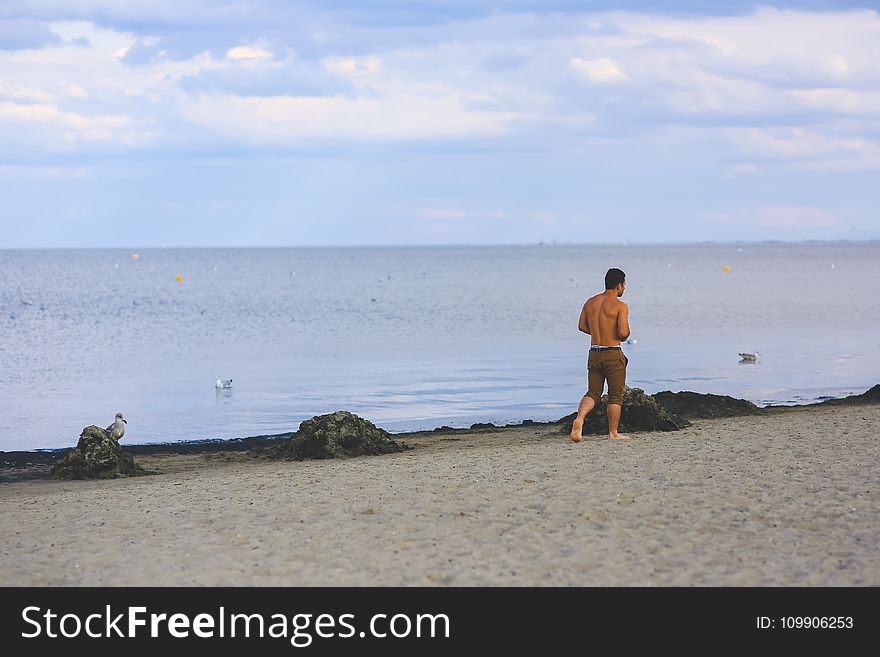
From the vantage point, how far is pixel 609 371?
12.4m

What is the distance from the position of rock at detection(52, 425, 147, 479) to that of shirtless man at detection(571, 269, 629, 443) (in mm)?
5297

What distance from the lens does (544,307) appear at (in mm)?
56312

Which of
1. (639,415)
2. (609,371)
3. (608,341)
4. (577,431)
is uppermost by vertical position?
(608,341)

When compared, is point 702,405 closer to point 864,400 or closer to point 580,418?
point 864,400

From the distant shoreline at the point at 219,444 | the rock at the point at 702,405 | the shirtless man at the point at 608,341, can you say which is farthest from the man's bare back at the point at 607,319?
the distant shoreline at the point at 219,444

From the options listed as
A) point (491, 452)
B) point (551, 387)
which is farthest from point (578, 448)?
point (551, 387)

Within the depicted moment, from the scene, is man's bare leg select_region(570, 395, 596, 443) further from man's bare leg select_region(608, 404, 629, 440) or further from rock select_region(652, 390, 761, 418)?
rock select_region(652, 390, 761, 418)

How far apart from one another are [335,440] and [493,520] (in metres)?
5.39

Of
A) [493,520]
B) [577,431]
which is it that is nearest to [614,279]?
[577,431]

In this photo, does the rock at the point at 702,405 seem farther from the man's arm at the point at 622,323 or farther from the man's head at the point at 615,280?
the man's head at the point at 615,280

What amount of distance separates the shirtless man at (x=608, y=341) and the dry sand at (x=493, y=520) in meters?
0.56

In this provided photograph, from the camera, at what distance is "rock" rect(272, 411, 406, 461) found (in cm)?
1375

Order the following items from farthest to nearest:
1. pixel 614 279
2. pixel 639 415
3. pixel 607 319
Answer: pixel 639 415
pixel 607 319
pixel 614 279

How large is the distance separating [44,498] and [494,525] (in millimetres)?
4970
